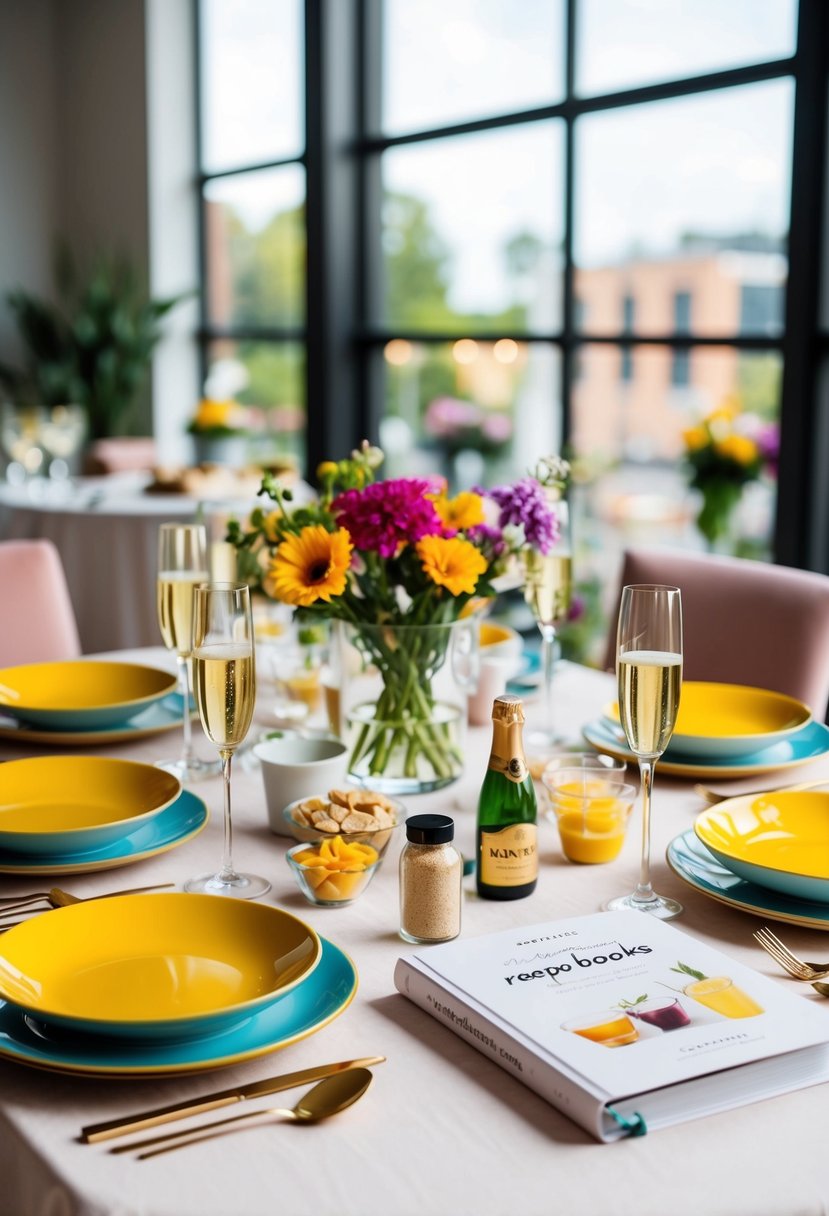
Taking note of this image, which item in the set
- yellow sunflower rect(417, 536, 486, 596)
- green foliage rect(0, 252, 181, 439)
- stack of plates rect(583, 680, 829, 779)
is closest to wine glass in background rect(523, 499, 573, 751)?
stack of plates rect(583, 680, 829, 779)

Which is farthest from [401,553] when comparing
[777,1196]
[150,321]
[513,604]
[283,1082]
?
[150,321]

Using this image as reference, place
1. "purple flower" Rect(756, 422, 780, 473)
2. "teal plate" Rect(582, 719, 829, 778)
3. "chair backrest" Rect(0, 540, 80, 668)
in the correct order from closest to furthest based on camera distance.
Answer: "teal plate" Rect(582, 719, 829, 778) < "chair backrest" Rect(0, 540, 80, 668) < "purple flower" Rect(756, 422, 780, 473)

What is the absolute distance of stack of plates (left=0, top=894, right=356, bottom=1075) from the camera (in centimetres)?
80

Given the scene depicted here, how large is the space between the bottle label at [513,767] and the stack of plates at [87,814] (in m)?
0.30

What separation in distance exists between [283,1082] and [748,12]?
345cm

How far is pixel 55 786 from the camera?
52.2 inches

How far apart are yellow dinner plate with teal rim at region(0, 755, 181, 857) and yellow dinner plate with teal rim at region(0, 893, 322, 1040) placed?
167 mm

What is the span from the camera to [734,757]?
1.46m

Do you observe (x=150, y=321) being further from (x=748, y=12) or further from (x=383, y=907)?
(x=383, y=907)

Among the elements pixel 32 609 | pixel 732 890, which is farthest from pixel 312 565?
pixel 32 609

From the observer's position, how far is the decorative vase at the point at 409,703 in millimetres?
1384

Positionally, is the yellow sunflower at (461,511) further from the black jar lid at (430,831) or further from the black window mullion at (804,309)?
the black window mullion at (804,309)

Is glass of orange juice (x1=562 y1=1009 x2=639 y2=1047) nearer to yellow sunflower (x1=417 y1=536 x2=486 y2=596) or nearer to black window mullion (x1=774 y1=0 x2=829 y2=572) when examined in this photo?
yellow sunflower (x1=417 y1=536 x2=486 y2=596)

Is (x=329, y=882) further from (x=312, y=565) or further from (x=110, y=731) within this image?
(x=110, y=731)
